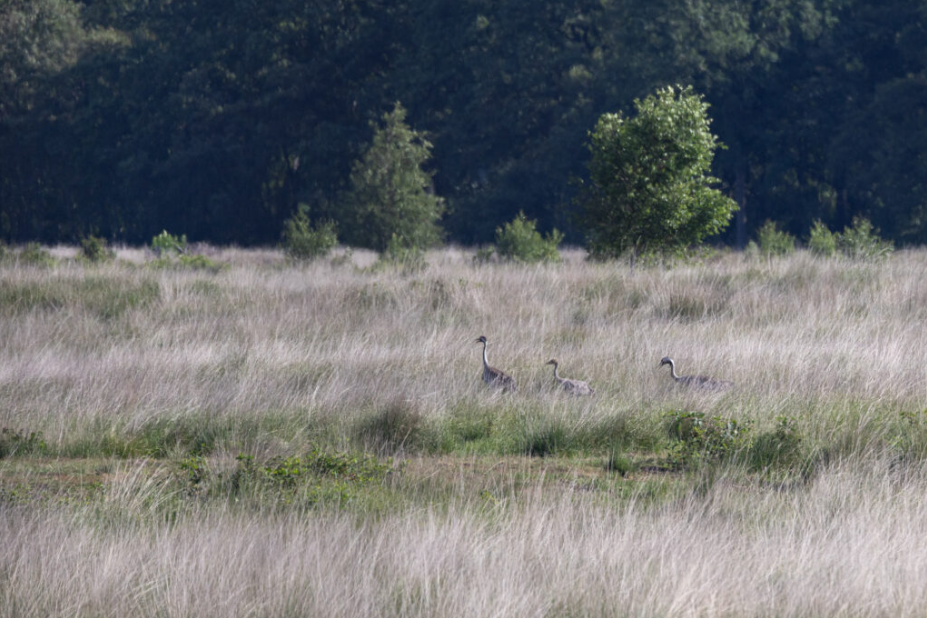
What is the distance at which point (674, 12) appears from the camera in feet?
139

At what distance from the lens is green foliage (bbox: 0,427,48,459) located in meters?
7.34

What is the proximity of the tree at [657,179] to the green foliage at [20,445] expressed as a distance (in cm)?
1293

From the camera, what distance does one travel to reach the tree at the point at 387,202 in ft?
111

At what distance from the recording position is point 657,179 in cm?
1867

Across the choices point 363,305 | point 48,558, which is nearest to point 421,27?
point 363,305

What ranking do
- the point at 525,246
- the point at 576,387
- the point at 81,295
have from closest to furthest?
the point at 576,387 → the point at 81,295 → the point at 525,246

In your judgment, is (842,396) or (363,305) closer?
(842,396)

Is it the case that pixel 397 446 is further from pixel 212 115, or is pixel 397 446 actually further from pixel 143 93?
pixel 143 93

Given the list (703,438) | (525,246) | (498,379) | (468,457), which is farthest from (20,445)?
(525,246)

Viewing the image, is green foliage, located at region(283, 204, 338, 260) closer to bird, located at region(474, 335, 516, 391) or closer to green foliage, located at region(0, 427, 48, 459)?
bird, located at region(474, 335, 516, 391)

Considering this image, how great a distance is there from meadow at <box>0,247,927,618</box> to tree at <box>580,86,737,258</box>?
4.14m

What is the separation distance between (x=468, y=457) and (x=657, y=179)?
12.3 m

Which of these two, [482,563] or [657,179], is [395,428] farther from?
[657,179]

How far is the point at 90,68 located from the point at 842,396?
164 feet
